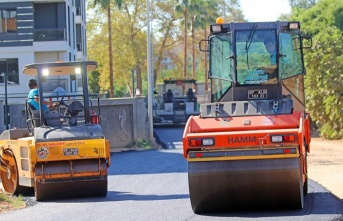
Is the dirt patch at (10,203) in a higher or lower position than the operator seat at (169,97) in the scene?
lower

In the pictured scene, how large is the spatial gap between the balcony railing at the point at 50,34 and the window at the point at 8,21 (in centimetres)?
139

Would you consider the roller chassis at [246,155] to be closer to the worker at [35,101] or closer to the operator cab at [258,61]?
the operator cab at [258,61]

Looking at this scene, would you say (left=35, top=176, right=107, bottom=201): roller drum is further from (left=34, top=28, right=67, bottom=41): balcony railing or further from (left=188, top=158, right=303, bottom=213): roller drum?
(left=34, top=28, right=67, bottom=41): balcony railing

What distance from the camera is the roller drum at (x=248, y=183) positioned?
1206 cm

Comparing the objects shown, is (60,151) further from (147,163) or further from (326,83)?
(326,83)

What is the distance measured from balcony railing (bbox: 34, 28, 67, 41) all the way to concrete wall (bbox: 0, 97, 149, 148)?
43.5ft

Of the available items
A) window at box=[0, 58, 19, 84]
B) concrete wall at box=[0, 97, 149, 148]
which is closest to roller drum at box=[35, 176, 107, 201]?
concrete wall at box=[0, 97, 149, 148]

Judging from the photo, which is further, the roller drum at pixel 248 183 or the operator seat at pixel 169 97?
the operator seat at pixel 169 97

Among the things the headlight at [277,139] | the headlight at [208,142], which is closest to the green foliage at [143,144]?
the headlight at [208,142]

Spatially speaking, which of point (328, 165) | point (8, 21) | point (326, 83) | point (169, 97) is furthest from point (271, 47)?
point (169, 97)

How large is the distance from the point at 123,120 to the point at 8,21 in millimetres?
15500

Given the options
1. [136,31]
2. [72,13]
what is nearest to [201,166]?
[72,13]

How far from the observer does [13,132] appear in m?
17.4

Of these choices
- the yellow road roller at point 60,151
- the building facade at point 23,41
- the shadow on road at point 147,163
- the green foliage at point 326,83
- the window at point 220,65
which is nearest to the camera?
the window at point 220,65
